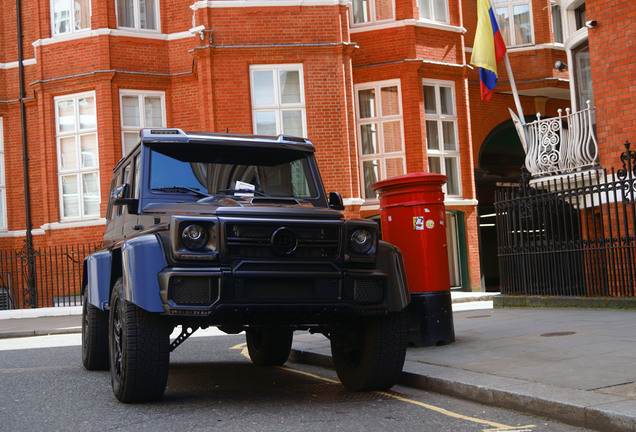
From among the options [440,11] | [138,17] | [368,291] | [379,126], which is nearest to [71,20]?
[138,17]

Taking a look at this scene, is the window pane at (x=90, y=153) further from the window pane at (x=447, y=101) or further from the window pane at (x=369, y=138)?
the window pane at (x=447, y=101)

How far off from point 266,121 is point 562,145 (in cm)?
740

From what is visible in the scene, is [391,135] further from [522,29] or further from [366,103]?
[522,29]

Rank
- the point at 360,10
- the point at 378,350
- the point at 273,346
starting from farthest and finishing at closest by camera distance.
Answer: the point at 360,10 → the point at 273,346 → the point at 378,350

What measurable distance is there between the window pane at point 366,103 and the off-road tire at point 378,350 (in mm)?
13932

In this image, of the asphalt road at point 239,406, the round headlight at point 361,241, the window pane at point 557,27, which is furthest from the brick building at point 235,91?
the round headlight at point 361,241

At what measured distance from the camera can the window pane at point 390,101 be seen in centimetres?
1989

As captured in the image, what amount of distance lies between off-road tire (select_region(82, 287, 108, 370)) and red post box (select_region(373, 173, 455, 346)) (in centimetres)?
331

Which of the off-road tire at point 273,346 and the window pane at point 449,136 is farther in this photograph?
the window pane at point 449,136

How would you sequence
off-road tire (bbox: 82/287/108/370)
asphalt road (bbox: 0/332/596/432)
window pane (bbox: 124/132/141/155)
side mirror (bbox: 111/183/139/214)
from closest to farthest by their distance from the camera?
asphalt road (bbox: 0/332/596/432) → side mirror (bbox: 111/183/139/214) → off-road tire (bbox: 82/287/108/370) → window pane (bbox: 124/132/141/155)

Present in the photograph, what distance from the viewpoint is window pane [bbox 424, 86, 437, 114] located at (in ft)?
66.0

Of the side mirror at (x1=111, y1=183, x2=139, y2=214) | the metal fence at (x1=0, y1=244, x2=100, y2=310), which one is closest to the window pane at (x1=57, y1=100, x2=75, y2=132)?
the metal fence at (x1=0, y1=244, x2=100, y2=310)

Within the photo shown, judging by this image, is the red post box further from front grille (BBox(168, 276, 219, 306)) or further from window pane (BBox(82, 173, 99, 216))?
window pane (BBox(82, 173, 99, 216))

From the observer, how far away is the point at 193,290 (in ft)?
18.1
